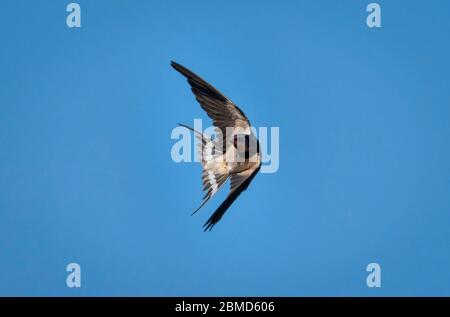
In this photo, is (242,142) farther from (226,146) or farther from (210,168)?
(210,168)

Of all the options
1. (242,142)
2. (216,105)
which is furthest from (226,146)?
(216,105)

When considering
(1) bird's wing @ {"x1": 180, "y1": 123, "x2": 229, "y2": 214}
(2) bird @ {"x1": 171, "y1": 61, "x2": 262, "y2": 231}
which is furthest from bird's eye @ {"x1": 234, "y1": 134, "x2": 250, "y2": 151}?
(1) bird's wing @ {"x1": 180, "y1": 123, "x2": 229, "y2": 214}

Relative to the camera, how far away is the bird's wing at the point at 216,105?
7.16 m

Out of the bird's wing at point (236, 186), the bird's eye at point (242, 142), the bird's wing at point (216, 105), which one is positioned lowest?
the bird's wing at point (236, 186)

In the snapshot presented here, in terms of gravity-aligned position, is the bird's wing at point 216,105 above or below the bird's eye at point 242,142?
above

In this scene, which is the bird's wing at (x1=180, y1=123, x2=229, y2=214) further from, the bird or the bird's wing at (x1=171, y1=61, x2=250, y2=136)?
the bird's wing at (x1=171, y1=61, x2=250, y2=136)

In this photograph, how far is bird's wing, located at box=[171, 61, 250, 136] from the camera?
7160mm

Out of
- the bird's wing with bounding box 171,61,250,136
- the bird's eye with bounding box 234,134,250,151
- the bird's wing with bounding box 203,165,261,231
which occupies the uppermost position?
the bird's wing with bounding box 171,61,250,136

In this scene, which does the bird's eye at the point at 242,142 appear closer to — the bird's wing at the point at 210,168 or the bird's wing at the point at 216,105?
the bird's wing at the point at 216,105

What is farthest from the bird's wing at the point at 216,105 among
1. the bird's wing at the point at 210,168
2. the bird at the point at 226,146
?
the bird's wing at the point at 210,168
